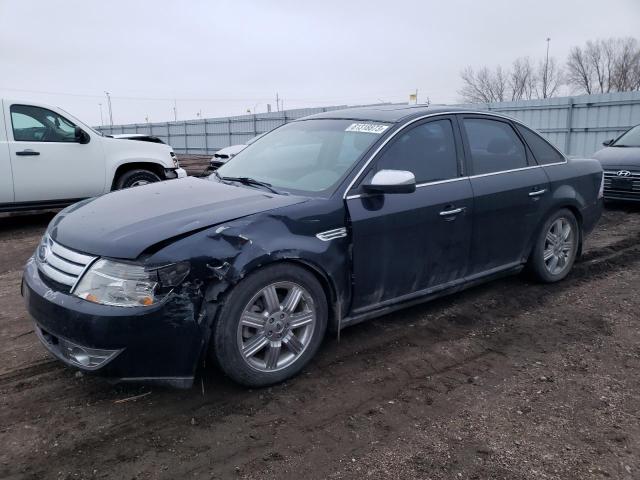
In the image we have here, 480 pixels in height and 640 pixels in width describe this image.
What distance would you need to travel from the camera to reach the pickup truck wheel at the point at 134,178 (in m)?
8.36

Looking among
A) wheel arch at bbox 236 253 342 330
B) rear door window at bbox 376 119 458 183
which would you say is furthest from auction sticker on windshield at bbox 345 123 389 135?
wheel arch at bbox 236 253 342 330

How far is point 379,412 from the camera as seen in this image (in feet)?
9.53

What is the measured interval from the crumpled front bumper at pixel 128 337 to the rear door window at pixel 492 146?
259 centimetres

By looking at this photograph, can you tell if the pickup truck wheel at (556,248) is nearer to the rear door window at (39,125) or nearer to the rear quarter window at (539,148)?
the rear quarter window at (539,148)

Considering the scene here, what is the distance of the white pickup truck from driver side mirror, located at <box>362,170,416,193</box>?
19.6 feet

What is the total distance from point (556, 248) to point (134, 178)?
254 inches

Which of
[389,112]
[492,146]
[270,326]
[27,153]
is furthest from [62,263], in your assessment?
[27,153]

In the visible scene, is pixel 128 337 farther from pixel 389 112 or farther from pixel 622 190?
pixel 622 190

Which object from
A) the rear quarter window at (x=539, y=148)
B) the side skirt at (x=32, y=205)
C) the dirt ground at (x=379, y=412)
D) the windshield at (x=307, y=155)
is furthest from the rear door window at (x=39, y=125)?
the rear quarter window at (x=539, y=148)

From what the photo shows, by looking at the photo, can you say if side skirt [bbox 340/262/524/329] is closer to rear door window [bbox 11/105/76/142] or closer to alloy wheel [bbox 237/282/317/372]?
alloy wheel [bbox 237/282/317/372]

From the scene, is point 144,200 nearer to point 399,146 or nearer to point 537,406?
point 399,146

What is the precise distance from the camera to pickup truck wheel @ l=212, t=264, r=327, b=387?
9.38 feet

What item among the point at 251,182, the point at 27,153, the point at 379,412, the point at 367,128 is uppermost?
the point at 367,128

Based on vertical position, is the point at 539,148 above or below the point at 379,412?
above
